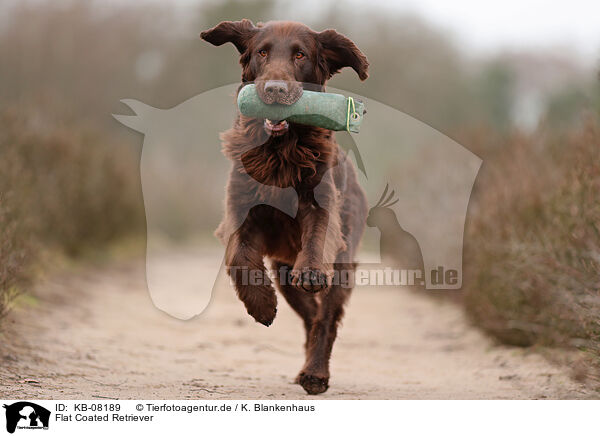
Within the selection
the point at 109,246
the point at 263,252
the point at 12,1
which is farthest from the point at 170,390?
the point at 12,1

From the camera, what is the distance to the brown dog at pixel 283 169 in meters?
4.37

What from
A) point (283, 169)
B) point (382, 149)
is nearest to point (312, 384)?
point (283, 169)

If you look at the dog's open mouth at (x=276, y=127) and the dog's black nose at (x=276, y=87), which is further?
the dog's open mouth at (x=276, y=127)

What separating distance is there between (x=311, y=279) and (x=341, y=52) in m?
1.58

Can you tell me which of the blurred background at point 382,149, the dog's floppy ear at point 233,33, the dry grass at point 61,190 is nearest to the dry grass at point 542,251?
the blurred background at point 382,149

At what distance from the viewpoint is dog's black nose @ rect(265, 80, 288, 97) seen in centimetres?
415

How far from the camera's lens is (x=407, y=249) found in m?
10.9

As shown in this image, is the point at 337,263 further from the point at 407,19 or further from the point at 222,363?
the point at 407,19

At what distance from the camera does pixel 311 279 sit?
4188mm

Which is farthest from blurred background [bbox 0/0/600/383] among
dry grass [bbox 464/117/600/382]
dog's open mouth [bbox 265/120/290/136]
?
dog's open mouth [bbox 265/120/290/136]
